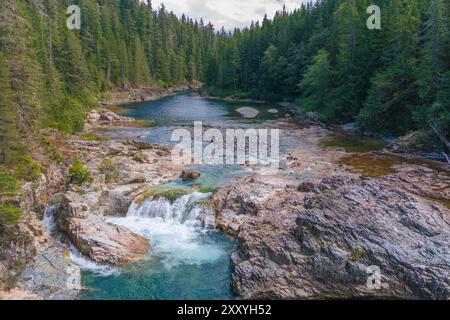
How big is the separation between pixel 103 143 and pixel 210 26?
134546 millimetres

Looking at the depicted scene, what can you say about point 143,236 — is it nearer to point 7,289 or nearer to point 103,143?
point 7,289

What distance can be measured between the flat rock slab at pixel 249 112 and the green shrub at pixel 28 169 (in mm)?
38812

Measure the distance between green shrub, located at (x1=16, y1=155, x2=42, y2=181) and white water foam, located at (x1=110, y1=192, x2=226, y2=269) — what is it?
15.8ft

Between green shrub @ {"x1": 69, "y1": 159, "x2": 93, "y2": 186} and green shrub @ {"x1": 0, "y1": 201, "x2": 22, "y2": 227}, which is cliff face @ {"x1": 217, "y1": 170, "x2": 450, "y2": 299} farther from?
green shrub @ {"x1": 69, "y1": 159, "x2": 93, "y2": 186}

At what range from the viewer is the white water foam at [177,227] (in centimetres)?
1808

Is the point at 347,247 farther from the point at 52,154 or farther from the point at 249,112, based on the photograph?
the point at 249,112

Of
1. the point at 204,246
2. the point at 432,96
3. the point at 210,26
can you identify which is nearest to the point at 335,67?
the point at 432,96

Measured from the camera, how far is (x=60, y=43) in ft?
166

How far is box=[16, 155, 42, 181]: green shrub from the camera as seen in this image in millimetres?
21062

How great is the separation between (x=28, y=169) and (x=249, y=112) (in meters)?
45.7

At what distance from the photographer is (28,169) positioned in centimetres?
2148

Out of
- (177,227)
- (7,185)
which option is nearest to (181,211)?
(177,227)

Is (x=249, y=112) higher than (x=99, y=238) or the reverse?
higher

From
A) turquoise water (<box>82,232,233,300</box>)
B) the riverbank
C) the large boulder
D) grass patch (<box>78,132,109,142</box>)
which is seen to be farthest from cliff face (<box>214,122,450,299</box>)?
the riverbank
